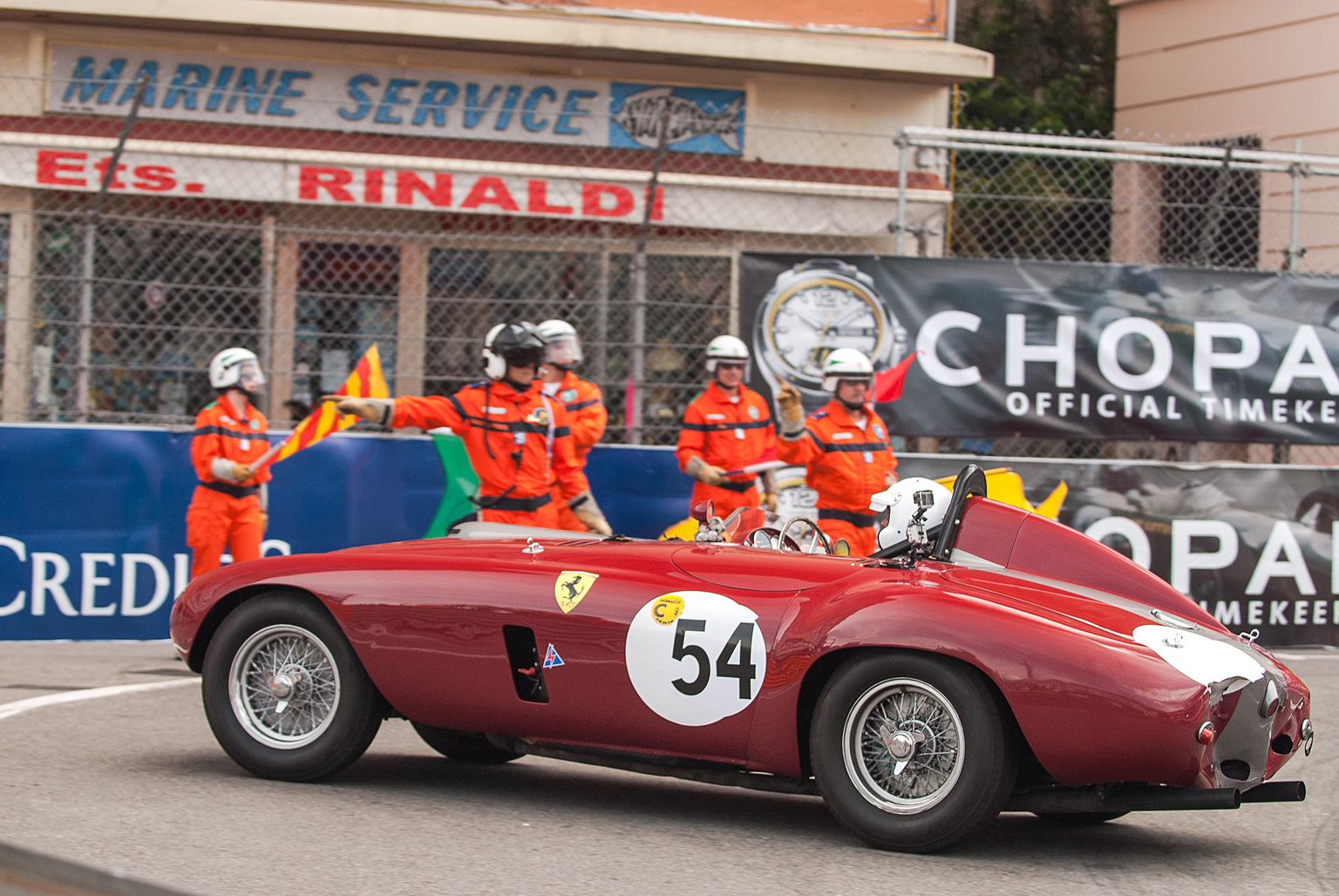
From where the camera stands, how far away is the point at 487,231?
12734 millimetres

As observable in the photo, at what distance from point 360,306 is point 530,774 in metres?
5.58

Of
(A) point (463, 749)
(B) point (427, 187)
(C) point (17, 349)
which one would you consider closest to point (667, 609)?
(A) point (463, 749)

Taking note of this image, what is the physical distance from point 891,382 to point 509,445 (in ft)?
9.01

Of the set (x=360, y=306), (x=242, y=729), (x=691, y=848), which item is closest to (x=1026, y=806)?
(x=691, y=848)

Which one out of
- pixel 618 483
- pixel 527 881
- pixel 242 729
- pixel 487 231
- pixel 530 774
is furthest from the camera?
pixel 487 231

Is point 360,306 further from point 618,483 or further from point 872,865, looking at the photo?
point 872,865

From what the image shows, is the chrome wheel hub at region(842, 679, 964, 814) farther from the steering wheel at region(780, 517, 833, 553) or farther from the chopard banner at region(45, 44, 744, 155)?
the chopard banner at region(45, 44, 744, 155)

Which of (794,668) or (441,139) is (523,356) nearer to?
(794,668)

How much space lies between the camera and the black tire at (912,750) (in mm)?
4020

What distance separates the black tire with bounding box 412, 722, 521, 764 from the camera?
17.5 ft

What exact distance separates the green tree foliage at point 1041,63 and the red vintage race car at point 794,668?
1358 cm

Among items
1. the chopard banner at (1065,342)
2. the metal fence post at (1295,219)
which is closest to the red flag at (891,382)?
the chopard banner at (1065,342)

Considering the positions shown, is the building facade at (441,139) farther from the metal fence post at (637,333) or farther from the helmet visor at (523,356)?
the helmet visor at (523,356)

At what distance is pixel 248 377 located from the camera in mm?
8445
